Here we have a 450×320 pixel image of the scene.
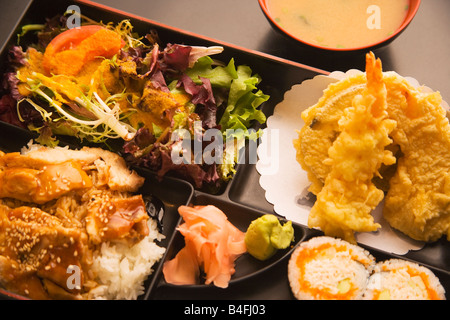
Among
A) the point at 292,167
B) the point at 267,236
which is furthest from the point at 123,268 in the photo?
the point at 292,167

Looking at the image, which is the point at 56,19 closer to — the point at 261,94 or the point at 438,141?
the point at 261,94

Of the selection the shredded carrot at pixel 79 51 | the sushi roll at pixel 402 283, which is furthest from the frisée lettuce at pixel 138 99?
the sushi roll at pixel 402 283

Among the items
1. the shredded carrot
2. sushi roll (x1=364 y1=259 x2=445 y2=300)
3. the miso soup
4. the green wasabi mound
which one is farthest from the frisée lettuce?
sushi roll (x1=364 y1=259 x2=445 y2=300)

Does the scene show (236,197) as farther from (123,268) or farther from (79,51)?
(79,51)

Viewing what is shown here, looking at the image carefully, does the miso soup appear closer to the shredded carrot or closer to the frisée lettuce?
the frisée lettuce

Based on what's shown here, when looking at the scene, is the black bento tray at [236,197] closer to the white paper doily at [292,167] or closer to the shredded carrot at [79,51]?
the white paper doily at [292,167]

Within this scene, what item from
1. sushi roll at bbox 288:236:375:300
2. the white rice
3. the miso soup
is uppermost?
the miso soup
